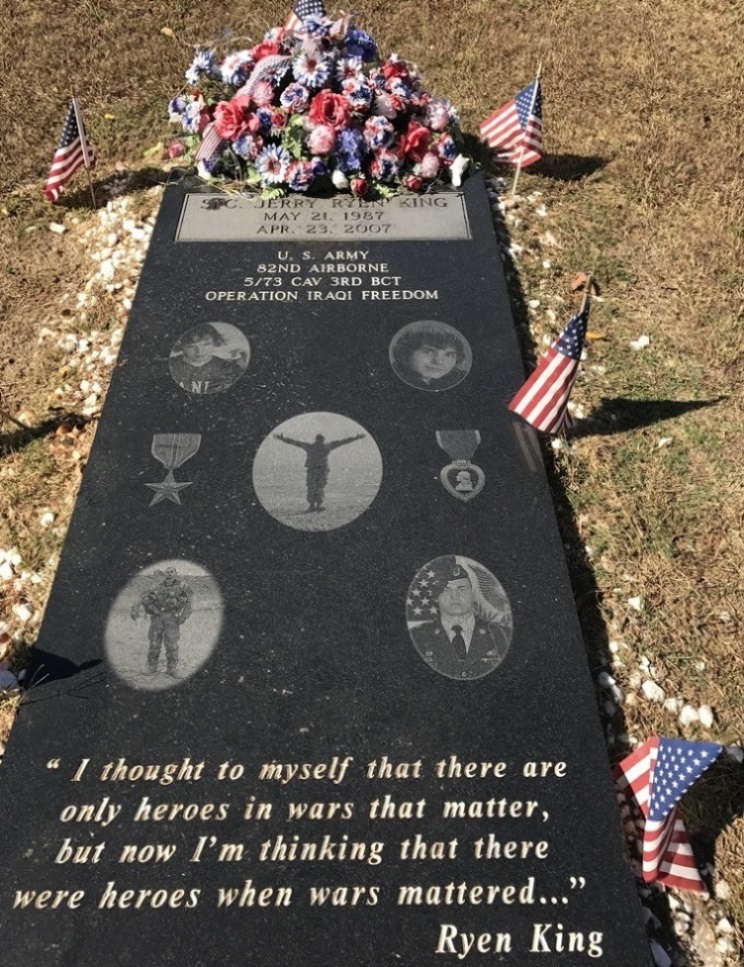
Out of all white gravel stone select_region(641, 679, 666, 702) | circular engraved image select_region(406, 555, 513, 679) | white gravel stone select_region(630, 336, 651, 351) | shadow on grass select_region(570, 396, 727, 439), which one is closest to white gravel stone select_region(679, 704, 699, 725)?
white gravel stone select_region(641, 679, 666, 702)

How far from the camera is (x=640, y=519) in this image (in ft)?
16.3

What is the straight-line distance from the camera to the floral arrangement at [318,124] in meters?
6.38

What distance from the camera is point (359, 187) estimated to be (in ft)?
20.8

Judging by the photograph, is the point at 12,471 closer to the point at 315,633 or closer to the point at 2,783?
the point at 2,783

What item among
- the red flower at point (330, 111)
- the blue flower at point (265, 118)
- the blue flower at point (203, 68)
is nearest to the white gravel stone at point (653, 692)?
the red flower at point (330, 111)

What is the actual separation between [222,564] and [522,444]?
213 cm

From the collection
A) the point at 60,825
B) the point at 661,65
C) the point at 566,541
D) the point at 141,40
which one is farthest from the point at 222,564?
the point at 661,65

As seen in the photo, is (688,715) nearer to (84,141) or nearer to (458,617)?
(458,617)

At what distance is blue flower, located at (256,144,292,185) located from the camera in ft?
20.8

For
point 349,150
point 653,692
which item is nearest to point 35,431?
point 349,150

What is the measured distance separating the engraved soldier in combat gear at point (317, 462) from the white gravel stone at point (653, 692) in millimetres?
2204

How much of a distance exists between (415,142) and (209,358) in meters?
2.95

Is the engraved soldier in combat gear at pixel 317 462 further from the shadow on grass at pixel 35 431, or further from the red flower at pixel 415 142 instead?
the red flower at pixel 415 142

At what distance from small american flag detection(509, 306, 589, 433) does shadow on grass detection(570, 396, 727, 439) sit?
2.36 ft
